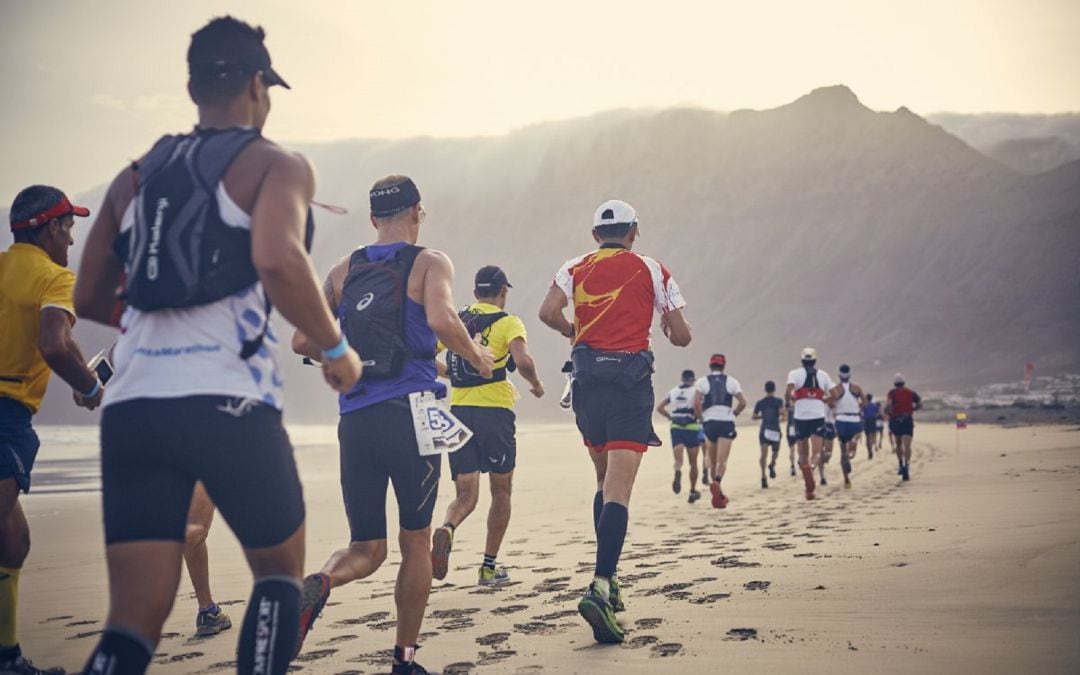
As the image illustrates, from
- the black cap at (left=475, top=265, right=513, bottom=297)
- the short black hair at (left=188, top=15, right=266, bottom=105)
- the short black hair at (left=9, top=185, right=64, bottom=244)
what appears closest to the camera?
the short black hair at (left=188, top=15, right=266, bottom=105)

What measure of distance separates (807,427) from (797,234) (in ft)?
248

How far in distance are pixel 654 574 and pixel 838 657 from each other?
9.26ft

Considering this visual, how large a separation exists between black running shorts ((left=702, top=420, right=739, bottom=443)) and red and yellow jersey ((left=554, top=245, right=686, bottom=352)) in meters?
9.42

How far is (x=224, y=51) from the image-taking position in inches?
→ 121

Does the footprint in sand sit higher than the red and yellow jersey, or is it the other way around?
the red and yellow jersey

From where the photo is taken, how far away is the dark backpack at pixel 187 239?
112 inches

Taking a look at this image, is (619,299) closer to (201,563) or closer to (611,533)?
(611,533)

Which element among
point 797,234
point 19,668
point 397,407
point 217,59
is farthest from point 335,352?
point 797,234

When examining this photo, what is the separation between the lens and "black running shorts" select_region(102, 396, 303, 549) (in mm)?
2766

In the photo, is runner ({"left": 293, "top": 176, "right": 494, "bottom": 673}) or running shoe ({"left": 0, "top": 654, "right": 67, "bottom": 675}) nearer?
runner ({"left": 293, "top": 176, "right": 494, "bottom": 673})

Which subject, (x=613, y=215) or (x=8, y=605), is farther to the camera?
(x=613, y=215)

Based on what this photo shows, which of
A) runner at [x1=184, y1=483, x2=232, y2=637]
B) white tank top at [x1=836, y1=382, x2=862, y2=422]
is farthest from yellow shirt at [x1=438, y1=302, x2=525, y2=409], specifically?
white tank top at [x1=836, y1=382, x2=862, y2=422]

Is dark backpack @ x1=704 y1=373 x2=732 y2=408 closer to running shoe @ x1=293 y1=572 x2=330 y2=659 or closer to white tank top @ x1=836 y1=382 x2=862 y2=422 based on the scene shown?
white tank top @ x1=836 y1=382 x2=862 y2=422

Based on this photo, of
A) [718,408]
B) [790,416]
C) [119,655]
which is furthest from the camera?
[790,416]
